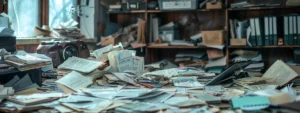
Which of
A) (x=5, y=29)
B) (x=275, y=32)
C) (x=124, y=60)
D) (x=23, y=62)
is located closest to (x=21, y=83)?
(x=23, y=62)

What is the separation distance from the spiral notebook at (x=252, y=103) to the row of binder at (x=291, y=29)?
2.24 meters

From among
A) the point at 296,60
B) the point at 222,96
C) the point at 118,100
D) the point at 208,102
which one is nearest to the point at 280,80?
the point at 222,96

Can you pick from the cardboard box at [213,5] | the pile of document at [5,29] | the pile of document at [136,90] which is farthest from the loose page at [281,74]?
the pile of document at [5,29]

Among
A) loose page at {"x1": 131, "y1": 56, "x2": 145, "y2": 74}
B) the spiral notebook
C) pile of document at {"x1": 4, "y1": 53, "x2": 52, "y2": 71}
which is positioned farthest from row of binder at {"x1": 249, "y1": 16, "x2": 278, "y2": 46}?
pile of document at {"x1": 4, "y1": 53, "x2": 52, "y2": 71}

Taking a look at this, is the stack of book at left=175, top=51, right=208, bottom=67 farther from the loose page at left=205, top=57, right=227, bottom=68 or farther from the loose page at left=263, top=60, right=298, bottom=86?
the loose page at left=263, top=60, right=298, bottom=86

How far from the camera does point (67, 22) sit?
407cm

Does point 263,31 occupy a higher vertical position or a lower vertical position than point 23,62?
higher

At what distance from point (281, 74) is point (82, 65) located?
138 centimetres

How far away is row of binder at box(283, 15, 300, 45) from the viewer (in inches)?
147

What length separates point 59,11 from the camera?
167 inches

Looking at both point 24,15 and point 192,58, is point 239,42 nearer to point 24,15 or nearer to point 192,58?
point 192,58

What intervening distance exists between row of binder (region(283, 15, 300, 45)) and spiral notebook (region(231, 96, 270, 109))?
2.24 m

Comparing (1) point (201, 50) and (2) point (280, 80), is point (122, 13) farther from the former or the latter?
(2) point (280, 80)

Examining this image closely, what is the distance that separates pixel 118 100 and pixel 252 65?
2372 mm
